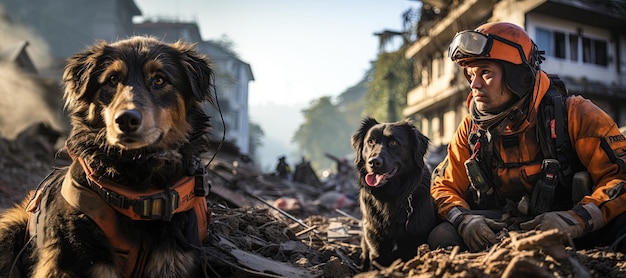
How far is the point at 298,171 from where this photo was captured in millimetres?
17938

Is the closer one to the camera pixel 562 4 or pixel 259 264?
pixel 259 264

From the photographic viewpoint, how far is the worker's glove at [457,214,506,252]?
3.48 metres

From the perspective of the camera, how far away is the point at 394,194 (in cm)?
461

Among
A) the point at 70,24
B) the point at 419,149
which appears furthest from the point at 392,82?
the point at 419,149

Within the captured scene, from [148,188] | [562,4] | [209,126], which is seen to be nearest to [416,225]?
[209,126]

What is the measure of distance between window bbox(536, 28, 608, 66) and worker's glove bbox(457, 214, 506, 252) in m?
19.1

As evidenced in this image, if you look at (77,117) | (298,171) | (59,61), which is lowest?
(298,171)

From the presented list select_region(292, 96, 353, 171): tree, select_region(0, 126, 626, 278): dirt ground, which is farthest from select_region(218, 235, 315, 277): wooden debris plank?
select_region(292, 96, 353, 171): tree

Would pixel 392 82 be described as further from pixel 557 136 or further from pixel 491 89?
pixel 557 136

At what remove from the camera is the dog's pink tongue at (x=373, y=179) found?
4.53 metres

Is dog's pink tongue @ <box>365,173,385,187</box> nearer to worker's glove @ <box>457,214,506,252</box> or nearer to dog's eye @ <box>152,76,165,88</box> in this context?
worker's glove @ <box>457,214,506,252</box>

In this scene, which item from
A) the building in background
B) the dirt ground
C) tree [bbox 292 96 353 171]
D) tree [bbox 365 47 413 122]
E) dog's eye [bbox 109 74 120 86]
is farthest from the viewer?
tree [bbox 292 96 353 171]

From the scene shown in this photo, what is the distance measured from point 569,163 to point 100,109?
146 inches

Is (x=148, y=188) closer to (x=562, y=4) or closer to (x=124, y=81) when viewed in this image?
(x=124, y=81)
